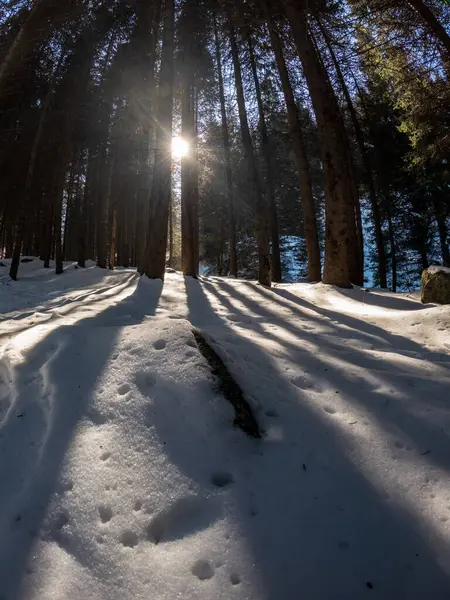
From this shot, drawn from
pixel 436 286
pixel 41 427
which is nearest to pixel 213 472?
pixel 41 427

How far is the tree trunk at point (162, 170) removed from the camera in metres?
7.22

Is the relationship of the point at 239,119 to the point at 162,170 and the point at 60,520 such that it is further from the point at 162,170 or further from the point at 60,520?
the point at 60,520

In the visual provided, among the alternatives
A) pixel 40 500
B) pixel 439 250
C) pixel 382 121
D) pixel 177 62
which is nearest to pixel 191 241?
pixel 177 62

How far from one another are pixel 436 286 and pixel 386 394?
437cm

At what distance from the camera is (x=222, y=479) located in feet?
5.08

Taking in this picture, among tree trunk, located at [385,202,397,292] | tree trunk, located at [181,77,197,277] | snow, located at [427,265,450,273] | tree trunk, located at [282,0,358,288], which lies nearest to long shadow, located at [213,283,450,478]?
snow, located at [427,265,450,273]

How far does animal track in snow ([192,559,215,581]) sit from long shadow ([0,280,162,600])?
0.40m

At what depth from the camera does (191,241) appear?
1099cm

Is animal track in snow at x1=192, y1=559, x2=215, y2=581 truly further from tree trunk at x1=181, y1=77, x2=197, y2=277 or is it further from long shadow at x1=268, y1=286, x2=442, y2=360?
tree trunk at x1=181, y1=77, x2=197, y2=277

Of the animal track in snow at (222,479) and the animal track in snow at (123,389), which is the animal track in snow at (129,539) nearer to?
the animal track in snow at (222,479)

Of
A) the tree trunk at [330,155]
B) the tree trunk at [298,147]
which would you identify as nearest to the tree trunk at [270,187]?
the tree trunk at [298,147]

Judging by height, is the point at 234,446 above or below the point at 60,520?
above

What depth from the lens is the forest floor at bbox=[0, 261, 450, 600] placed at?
1.17 m

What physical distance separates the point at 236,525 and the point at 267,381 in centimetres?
Answer: 98
